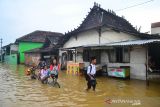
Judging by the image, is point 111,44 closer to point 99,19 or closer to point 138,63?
point 138,63

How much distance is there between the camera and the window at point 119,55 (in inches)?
724

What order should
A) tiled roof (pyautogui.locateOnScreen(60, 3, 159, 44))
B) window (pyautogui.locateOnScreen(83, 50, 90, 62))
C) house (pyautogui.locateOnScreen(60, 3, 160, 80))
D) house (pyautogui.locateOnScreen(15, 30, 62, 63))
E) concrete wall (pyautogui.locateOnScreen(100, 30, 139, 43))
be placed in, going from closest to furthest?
house (pyautogui.locateOnScreen(60, 3, 160, 80)) < concrete wall (pyautogui.locateOnScreen(100, 30, 139, 43)) < window (pyautogui.locateOnScreen(83, 50, 90, 62)) < tiled roof (pyautogui.locateOnScreen(60, 3, 159, 44)) < house (pyautogui.locateOnScreen(15, 30, 62, 63))

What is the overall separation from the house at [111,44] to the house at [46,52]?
1791mm

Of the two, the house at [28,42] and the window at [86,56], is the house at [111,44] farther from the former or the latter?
the house at [28,42]

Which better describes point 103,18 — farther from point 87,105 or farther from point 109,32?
point 87,105

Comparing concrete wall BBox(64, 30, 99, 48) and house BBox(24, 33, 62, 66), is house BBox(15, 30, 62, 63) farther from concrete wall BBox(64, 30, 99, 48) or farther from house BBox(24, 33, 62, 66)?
concrete wall BBox(64, 30, 99, 48)

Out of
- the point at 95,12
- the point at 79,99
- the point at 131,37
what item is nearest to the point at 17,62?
→ the point at 95,12

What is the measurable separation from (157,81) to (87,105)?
842 cm

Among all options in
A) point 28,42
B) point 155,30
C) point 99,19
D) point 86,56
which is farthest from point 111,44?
point 28,42

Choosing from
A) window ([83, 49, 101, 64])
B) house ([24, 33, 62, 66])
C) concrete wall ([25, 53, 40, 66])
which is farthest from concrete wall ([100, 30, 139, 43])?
concrete wall ([25, 53, 40, 66])

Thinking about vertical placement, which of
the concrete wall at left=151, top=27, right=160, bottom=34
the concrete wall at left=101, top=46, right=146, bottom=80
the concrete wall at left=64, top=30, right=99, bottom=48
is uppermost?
the concrete wall at left=151, top=27, right=160, bottom=34

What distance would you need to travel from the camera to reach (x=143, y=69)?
54.7 feet

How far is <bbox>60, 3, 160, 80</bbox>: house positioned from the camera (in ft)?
55.4

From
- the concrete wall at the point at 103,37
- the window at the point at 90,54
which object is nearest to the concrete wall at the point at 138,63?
the window at the point at 90,54
